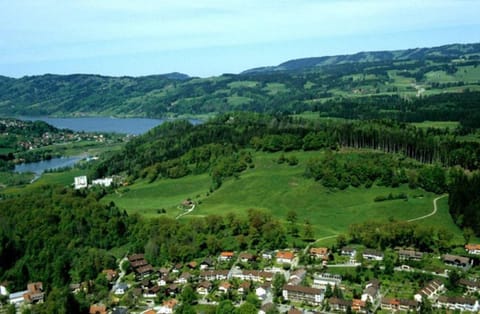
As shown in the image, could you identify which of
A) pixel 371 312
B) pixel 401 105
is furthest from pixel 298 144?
pixel 401 105

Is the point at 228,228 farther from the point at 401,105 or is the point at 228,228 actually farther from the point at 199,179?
the point at 401,105

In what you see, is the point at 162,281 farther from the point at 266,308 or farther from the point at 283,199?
the point at 283,199

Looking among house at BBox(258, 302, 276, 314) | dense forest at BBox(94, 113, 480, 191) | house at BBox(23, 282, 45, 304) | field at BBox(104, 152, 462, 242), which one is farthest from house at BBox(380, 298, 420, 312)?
dense forest at BBox(94, 113, 480, 191)

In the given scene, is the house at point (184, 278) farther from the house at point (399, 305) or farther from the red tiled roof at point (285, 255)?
the house at point (399, 305)

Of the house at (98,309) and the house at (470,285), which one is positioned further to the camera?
the house at (98,309)

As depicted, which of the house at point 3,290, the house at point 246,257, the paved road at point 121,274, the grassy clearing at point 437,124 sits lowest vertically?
the house at point 3,290

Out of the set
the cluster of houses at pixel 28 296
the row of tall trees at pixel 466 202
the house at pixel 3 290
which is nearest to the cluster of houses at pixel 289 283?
the row of tall trees at pixel 466 202

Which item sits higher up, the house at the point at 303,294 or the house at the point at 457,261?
the house at the point at 457,261

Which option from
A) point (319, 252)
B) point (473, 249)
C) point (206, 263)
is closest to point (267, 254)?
point (319, 252)
